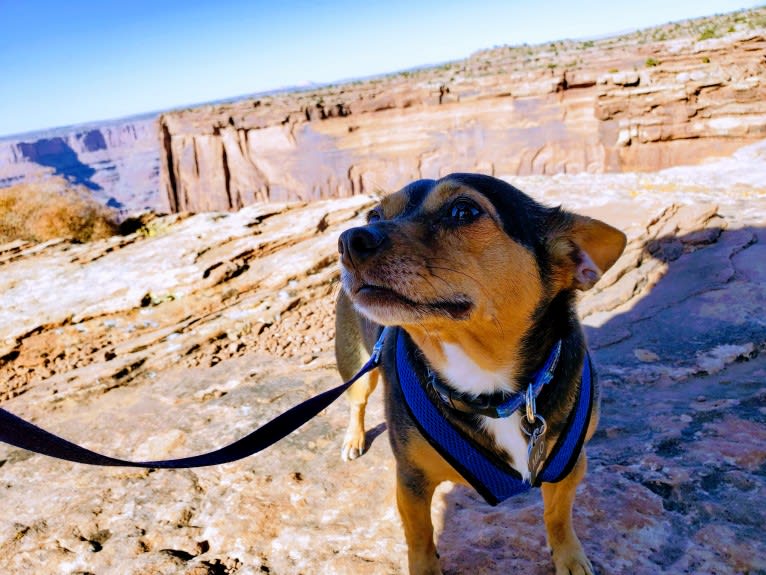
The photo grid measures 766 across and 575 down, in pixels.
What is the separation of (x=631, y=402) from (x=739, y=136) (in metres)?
16.3

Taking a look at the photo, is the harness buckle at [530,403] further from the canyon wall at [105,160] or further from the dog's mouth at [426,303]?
the canyon wall at [105,160]

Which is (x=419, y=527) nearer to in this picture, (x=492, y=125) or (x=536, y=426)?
(x=536, y=426)

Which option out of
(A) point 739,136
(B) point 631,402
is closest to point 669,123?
(A) point 739,136

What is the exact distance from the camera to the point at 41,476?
13.1 ft

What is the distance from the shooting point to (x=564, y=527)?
8.46 feet

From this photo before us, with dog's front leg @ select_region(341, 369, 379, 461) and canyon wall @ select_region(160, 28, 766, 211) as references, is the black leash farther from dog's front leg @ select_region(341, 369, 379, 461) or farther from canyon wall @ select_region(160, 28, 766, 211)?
canyon wall @ select_region(160, 28, 766, 211)

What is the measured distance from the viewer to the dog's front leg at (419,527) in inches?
101

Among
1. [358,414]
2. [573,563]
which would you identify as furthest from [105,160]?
[573,563]

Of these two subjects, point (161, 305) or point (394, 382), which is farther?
point (161, 305)

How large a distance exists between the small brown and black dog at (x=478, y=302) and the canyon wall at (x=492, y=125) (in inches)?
433

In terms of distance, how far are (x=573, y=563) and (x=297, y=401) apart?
2.88m

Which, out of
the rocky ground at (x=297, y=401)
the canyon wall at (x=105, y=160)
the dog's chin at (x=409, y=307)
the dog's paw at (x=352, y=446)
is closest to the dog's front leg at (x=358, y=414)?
the dog's paw at (x=352, y=446)

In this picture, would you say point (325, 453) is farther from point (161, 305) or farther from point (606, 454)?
point (161, 305)

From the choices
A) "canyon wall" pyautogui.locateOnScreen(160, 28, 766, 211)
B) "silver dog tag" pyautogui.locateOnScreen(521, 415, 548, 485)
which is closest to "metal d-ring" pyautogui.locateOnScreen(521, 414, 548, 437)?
"silver dog tag" pyautogui.locateOnScreen(521, 415, 548, 485)
